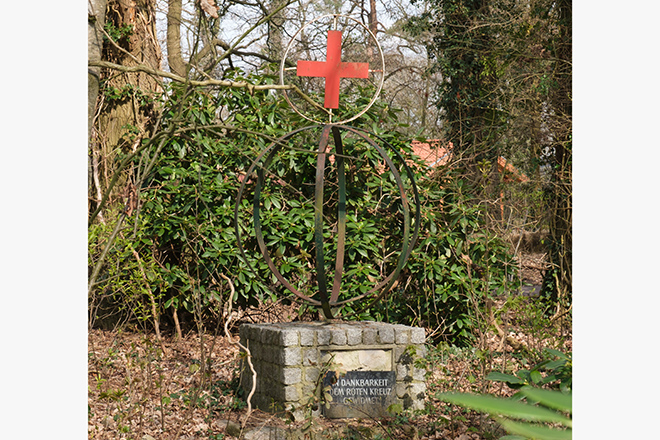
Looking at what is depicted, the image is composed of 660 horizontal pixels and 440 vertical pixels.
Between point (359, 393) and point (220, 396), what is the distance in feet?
3.80

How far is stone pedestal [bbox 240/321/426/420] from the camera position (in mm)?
4023

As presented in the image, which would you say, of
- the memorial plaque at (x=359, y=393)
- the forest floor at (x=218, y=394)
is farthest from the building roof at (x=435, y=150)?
the memorial plaque at (x=359, y=393)

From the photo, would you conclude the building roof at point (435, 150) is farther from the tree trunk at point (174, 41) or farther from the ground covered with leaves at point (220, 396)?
the tree trunk at point (174, 41)

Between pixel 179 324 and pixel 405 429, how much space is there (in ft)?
9.84

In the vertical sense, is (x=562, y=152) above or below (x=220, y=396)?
above

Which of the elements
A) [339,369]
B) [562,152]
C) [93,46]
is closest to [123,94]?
[93,46]

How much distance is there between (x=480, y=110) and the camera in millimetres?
9023

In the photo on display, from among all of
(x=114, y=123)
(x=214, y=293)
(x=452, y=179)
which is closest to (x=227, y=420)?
(x=214, y=293)

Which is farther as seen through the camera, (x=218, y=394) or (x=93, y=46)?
(x=218, y=394)

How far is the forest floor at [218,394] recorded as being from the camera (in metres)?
3.81

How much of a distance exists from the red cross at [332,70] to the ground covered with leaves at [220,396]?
1844 millimetres

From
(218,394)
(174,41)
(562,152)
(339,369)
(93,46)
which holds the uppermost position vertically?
(174,41)

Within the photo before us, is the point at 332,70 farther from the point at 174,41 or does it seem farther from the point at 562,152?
the point at 174,41

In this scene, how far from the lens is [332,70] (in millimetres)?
4102
